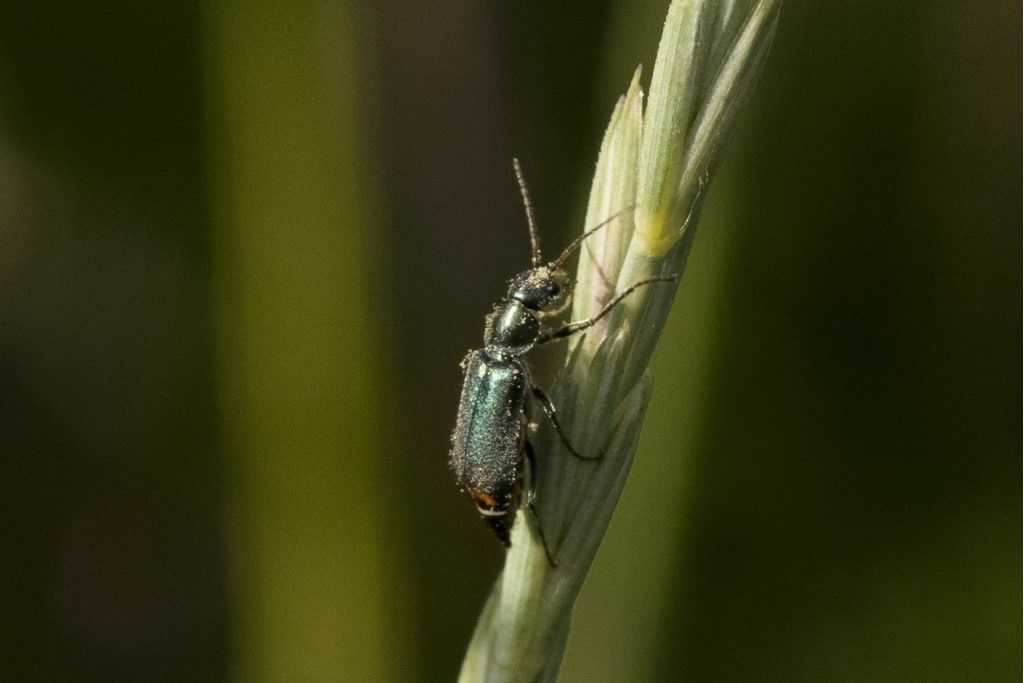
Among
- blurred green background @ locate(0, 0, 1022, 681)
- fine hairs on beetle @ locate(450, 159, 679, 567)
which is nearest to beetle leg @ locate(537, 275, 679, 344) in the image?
fine hairs on beetle @ locate(450, 159, 679, 567)

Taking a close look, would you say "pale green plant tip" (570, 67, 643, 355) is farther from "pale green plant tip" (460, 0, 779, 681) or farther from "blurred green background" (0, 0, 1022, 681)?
"blurred green background" (0, 0, 1022, 681)

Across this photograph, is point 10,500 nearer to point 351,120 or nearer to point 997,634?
point 351,120

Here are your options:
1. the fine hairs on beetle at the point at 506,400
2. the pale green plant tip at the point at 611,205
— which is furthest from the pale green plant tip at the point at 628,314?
the fine hairs on beetle at the point at 506,400

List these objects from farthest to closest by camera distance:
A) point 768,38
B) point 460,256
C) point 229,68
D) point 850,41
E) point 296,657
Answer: point 460,256 → point 850,41 → point 229,68 → point 296,657 → point 768,38

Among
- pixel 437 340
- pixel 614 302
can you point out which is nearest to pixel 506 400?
pixel 614 302

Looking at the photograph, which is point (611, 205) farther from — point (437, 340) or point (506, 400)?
point (437, 340)

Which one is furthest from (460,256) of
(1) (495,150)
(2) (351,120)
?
(2) (351,120)

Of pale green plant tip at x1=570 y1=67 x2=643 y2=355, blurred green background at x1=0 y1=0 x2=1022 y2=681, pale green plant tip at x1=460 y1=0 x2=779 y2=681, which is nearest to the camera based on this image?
pale green plant tip at x1=460 y1=0 x2=779 y2=681
